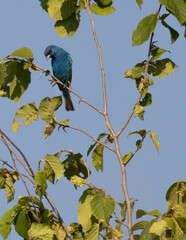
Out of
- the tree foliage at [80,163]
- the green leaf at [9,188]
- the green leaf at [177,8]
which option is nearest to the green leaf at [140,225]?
the tree foliage at [80,163]

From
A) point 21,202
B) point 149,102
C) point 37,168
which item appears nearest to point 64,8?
point 149,102

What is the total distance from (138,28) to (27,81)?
1.08 m

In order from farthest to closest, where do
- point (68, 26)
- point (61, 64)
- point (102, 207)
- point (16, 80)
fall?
point (61, 64)
point (68, 26)
point (16, 80)
point (102, 207)

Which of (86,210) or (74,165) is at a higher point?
(74,165)

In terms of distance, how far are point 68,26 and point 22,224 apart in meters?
1.77

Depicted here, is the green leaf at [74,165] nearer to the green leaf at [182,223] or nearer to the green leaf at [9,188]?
the green leaf at [9,188]

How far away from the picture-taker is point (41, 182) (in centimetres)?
314

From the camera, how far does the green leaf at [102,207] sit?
9.96 ft

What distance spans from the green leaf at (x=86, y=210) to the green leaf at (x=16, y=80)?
43.0 inches

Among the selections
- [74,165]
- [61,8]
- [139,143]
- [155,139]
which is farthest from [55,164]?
[61,8]

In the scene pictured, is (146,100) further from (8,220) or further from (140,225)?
(8,220)

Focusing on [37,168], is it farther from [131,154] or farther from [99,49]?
[99,49]

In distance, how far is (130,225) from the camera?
285 cm

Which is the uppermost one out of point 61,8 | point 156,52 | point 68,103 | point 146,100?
point 68,103
